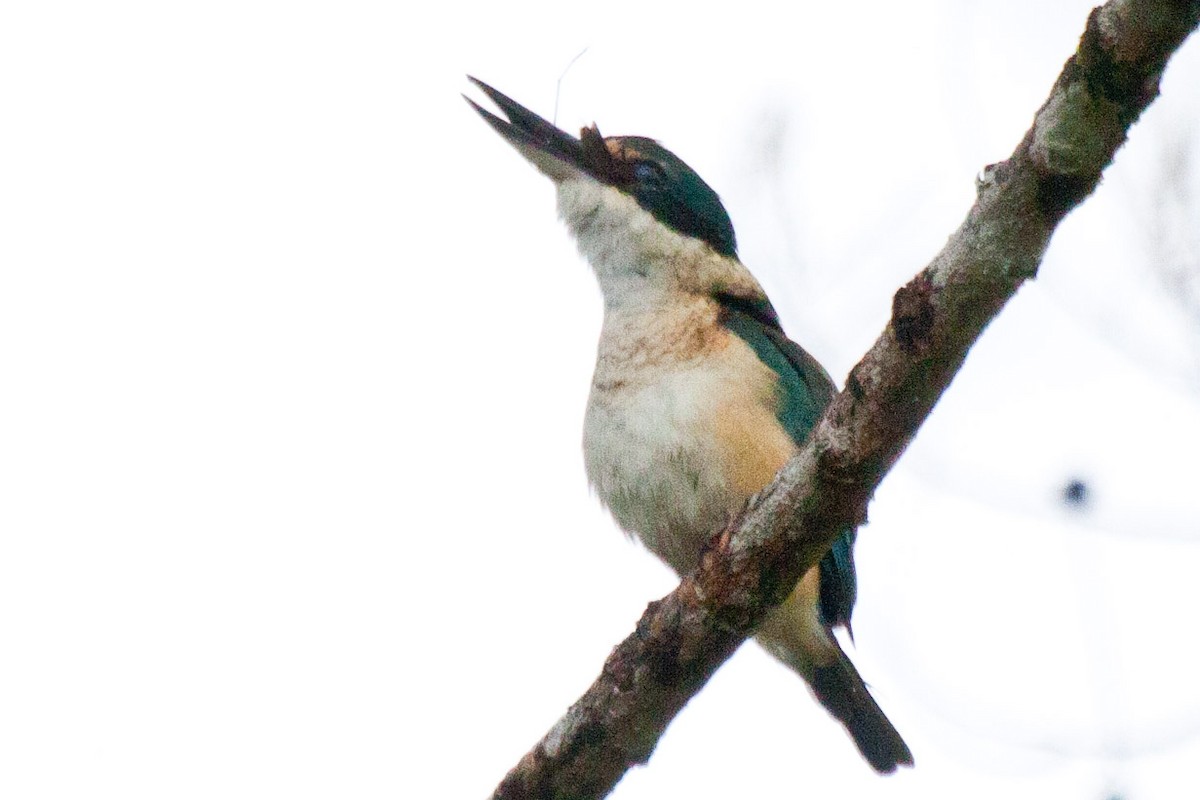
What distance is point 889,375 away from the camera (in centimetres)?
328

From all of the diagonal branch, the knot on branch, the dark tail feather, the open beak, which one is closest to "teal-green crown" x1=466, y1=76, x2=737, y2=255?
the open beak

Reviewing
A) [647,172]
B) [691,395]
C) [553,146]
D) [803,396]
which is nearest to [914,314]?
[691,395]

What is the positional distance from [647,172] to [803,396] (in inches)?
52.7

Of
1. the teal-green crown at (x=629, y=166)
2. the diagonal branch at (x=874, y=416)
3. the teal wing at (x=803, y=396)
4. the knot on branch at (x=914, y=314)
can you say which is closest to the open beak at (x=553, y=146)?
the teal-green crown at (x=629, y=166)

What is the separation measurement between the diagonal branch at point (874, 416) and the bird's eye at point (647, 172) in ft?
7.56

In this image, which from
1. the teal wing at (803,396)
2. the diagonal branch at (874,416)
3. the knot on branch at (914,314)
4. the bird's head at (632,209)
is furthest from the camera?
the bird's head at (632,209)

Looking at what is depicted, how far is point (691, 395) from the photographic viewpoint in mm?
4812

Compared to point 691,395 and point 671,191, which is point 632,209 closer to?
point 671,191

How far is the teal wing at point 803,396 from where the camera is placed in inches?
196

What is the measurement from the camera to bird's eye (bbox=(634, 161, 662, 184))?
5905 millimetres

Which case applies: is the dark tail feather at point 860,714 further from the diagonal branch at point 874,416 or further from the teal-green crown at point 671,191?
the teal-green crown at point 671,191

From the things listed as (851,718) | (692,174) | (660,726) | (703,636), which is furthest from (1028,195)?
(692,174)

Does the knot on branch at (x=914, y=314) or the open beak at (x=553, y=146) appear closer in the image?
the knot on branch at (x=914, y=314)

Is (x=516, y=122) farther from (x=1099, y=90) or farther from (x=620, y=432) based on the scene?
(x=1099, y=90)
